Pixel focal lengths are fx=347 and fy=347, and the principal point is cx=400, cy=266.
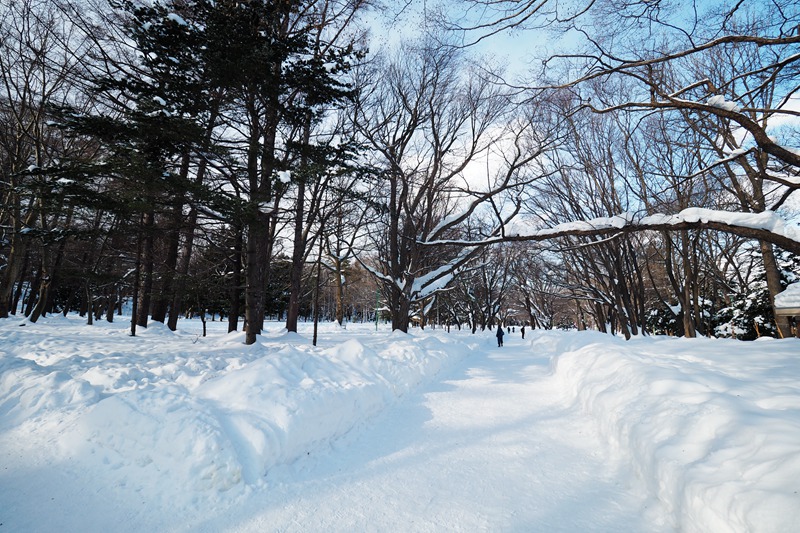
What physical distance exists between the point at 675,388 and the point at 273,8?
11.1 metres

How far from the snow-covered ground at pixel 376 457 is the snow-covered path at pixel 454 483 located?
0.7 inches

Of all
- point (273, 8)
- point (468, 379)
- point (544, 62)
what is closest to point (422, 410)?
point (468, 379)

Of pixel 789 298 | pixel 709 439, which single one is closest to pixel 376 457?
pixel 709 439

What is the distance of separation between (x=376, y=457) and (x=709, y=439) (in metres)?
3.10

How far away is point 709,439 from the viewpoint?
9.88 feet

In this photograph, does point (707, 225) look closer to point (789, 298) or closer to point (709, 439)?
point (709, 439)

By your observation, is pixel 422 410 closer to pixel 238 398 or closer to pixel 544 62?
pixel 238 398

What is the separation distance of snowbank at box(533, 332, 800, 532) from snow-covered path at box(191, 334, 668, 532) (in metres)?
0.28

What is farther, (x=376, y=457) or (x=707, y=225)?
(x=707, y=225)

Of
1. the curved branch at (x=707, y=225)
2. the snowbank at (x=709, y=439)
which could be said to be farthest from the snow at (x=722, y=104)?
the snowbank at (x=709, y=439)

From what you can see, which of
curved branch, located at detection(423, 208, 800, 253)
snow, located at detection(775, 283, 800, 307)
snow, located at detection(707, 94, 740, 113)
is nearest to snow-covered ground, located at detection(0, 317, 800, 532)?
curved branch, located at detection(423, 208, 800, 253)

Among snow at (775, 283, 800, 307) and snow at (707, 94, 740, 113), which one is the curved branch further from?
snow at (775, 283, 800, 307)

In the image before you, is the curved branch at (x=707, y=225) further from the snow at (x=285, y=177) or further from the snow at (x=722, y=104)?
the snow at (x=285, y=177)

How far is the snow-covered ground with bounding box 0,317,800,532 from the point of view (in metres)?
2.59
